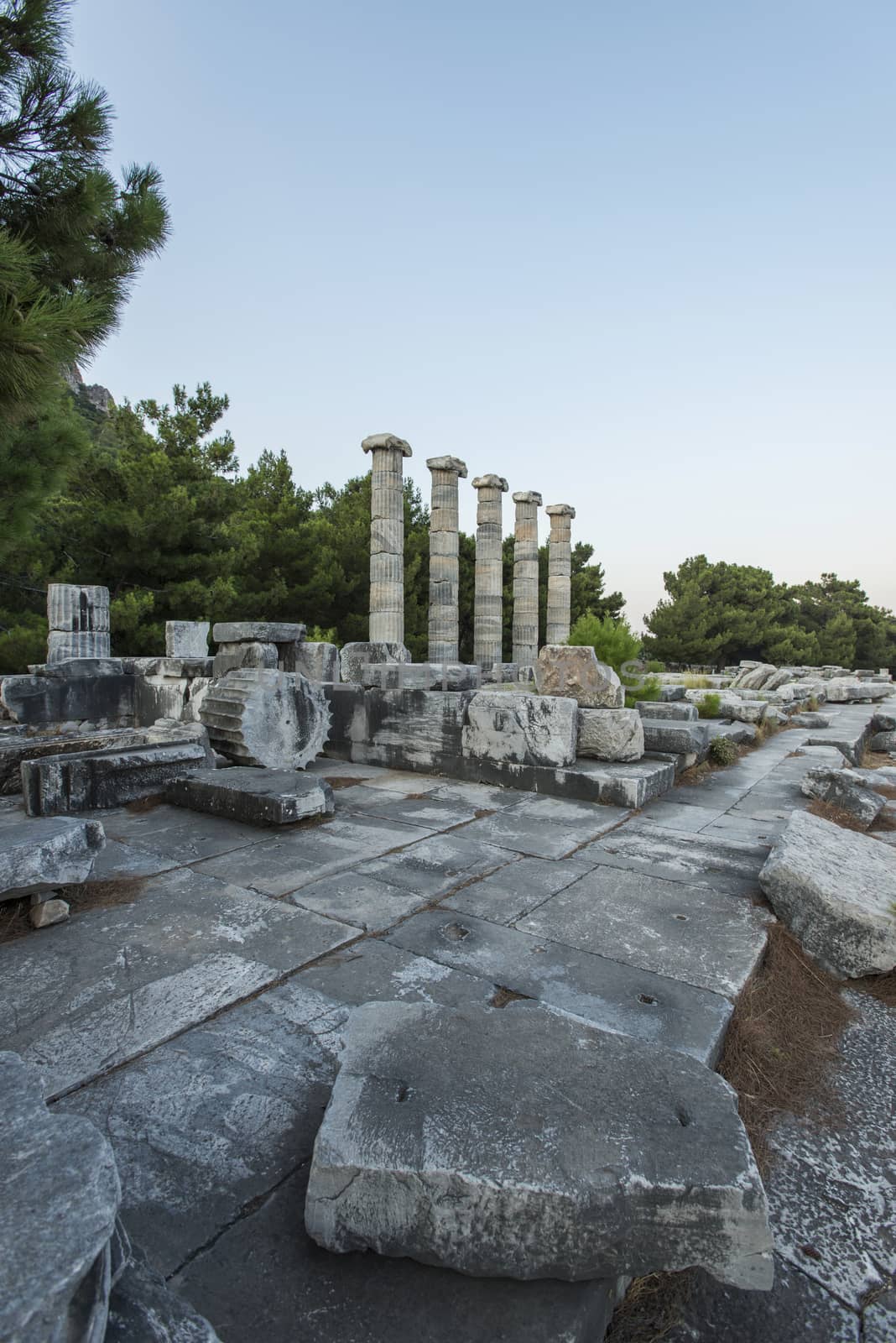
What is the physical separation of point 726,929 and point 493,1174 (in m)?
1.86

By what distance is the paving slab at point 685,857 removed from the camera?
134 inches

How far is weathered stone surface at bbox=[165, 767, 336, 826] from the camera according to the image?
4.07 meters

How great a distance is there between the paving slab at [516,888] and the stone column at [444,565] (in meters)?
14.1

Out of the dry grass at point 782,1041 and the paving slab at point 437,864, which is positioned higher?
the paving slab at point 437,864

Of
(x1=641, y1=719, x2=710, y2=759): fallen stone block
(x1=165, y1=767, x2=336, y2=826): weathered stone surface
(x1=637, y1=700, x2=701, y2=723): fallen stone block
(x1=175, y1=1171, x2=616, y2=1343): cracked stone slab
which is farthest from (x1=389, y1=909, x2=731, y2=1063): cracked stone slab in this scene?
(x1=637, y1=700, x2=701, y2=723): fallen stone block

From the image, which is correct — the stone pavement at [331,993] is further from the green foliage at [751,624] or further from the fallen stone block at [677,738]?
the green foliage at [751,624]

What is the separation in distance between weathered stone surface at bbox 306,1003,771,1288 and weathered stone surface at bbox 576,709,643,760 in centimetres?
407

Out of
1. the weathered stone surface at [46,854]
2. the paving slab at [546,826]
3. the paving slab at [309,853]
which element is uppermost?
the weathered stone surface at [46,854]

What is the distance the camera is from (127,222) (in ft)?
19.5

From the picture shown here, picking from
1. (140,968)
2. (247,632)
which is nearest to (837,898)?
(140,968)

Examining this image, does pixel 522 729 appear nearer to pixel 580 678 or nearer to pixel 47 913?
pixel 580 678

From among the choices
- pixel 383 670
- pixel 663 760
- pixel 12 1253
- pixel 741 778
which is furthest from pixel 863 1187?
pixel 383 670

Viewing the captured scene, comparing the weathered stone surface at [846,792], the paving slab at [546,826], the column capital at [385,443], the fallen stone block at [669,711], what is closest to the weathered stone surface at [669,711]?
the fallen stone block at [669,711]

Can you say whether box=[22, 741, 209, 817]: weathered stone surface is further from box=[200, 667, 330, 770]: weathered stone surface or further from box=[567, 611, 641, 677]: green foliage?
box=[567, 611, 641, 677]: green foliage
